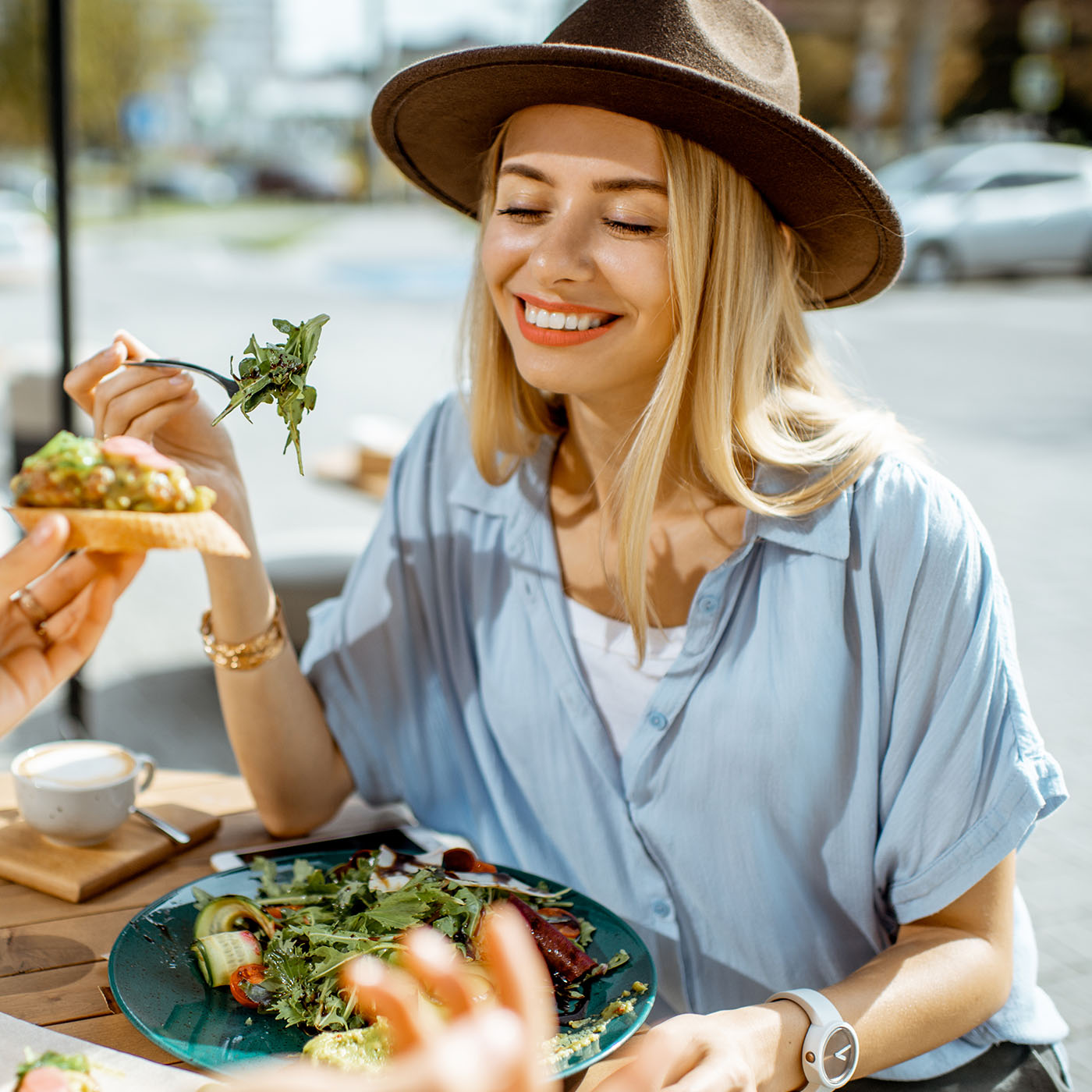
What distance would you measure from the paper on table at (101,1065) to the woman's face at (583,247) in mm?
1089

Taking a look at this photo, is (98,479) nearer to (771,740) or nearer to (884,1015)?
(771,740)

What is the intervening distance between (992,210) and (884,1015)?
60.2 feet

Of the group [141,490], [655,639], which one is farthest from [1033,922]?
[141,490]

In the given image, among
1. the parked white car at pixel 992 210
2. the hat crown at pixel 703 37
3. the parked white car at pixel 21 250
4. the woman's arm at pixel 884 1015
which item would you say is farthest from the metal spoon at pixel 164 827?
the parked white car at pixel 21 250

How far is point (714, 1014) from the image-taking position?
1.39 metres

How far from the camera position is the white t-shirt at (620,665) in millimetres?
1972

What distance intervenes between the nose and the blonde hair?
127mm

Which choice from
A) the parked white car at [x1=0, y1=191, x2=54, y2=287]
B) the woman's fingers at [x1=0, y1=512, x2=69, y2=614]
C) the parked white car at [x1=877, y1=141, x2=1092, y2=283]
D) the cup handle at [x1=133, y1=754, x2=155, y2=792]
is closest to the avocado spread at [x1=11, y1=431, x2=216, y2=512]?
the woman's fingers at [x1=0, y1=512, x2=69, y2=614]

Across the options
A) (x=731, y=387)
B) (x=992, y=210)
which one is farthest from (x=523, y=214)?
(x=992, y=210)

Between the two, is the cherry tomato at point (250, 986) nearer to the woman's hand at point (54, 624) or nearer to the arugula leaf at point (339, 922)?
the arugula leaf at point (339, 922)

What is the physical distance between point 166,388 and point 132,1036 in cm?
83

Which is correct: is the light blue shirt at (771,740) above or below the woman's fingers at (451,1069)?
below

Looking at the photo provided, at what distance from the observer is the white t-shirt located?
1.97m

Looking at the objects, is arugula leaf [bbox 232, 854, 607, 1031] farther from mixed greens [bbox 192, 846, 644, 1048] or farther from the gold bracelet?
the gold bracelet
